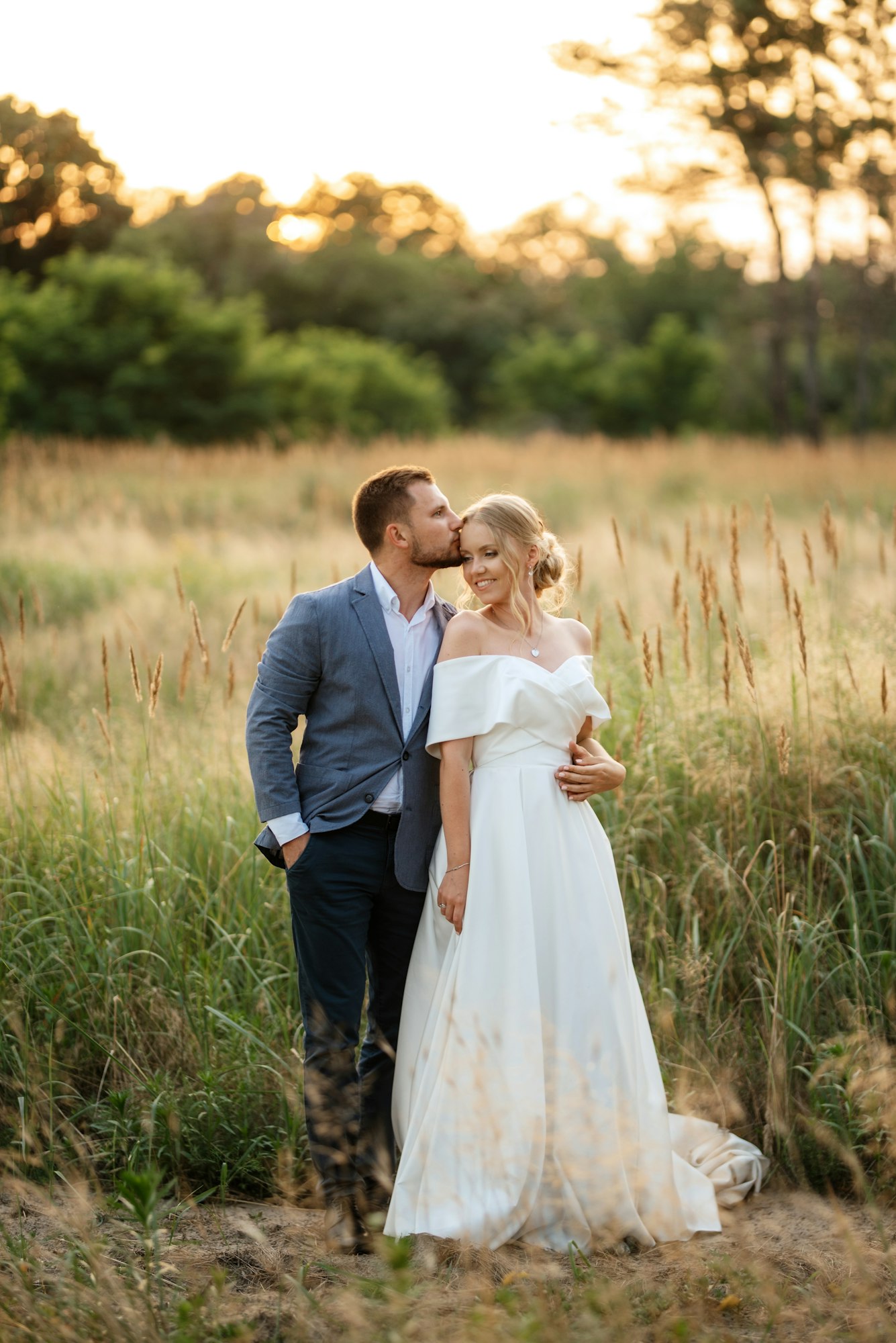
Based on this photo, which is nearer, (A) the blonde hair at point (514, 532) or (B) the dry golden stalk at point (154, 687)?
(A) the blonde hair at point (514, 532)

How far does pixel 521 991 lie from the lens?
287 cm

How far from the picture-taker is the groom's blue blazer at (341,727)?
119 inches

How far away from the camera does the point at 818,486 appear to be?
1323 cm

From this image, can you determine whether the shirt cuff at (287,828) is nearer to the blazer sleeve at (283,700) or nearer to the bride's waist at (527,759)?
the blazer sleeve at (283,700)

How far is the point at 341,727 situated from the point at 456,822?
41 centimetres

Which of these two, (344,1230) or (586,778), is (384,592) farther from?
(344,1230)

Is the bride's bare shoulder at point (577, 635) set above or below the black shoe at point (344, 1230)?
above

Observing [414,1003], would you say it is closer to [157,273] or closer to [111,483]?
[111,483]

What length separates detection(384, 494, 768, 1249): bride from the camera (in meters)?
2.84

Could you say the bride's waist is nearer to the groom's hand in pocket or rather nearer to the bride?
the bride

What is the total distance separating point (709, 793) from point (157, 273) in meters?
19.6

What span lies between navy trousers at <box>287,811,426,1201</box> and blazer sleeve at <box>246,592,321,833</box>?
0.17 m

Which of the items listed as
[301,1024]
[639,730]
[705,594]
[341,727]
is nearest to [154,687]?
[341,727]

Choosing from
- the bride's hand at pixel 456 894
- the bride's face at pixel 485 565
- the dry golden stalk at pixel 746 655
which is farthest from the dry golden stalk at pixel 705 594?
the bride's hand at pixel 456 894
